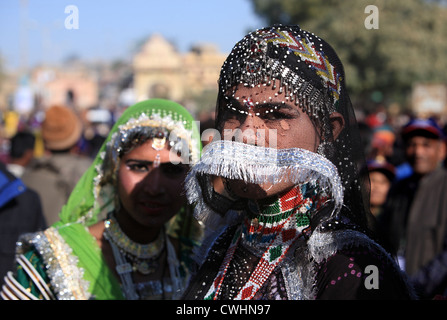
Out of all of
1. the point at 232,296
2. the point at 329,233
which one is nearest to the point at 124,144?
the point at 232,296

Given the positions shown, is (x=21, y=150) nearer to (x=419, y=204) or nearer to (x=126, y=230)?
(x=126, y=230)

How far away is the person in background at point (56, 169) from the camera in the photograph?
5.45 m

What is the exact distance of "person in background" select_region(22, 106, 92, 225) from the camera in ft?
17.9

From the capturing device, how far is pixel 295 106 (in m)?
1.60

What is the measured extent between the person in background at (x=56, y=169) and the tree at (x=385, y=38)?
33.8 ft

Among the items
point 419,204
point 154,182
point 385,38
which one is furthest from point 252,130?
point 385,38

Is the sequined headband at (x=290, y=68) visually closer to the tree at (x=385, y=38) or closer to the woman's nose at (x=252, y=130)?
the woman's nose at (x=252, y=130)

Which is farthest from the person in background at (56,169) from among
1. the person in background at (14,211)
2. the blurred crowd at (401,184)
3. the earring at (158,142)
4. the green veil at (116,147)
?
the earring at (158,142)

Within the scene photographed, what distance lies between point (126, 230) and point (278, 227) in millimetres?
1296

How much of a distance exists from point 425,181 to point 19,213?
3.45 meters

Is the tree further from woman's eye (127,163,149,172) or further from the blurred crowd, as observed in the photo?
woman's eye (127,163,149,172)

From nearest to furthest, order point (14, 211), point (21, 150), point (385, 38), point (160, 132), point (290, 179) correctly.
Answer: point (290, 179)
point (160, 132)
point (14, 211)
point (21, 150)
point (385, 38)

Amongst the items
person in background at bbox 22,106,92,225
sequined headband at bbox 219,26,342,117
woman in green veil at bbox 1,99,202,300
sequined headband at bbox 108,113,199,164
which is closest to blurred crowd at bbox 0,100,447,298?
person in background at bbox 22,106,92,225

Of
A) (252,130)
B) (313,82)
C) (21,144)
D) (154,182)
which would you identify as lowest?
(21,144)
